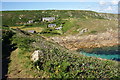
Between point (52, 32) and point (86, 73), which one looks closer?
point (86, 73)

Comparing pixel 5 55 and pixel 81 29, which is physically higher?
pixel 81 29

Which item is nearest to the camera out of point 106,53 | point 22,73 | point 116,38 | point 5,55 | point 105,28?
point 22,73

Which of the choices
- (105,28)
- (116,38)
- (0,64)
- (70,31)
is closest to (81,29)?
(70,31)

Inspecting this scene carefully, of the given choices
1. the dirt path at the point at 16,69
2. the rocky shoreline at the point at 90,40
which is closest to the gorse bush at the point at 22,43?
the dirt path at the point at 16,69

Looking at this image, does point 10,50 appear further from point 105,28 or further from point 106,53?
point 105,28

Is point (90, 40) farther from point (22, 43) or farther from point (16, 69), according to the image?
point (16, 69)

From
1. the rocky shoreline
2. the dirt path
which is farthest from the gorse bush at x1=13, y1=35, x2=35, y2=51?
the rocky shoreline

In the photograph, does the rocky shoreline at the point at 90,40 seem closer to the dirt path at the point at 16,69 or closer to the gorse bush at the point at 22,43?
the gorse bush at the point at 22,43

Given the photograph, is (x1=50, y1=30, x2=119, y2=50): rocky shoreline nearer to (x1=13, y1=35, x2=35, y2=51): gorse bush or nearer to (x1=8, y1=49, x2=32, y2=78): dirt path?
(x1=13, y1=35, x2=35, y2=51): gorse bush
